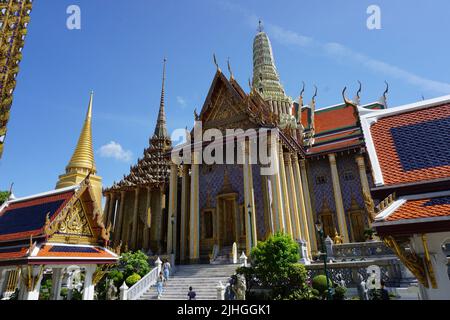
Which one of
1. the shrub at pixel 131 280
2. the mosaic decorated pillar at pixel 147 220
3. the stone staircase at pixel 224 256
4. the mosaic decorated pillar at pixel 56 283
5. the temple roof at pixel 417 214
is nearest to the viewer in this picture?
the temple roof at pixel 417 214

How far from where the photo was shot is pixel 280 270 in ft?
32.6

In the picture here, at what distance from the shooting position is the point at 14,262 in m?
8.63

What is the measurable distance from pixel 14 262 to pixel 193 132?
1155 cm

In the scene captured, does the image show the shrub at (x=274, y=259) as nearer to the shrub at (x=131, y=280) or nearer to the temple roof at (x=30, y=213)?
the shrub at (x=131, y=280)

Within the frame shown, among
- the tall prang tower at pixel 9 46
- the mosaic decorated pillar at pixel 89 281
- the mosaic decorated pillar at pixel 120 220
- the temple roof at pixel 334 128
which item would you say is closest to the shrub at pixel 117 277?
the mosaic decorated pillar at pixel 89 281

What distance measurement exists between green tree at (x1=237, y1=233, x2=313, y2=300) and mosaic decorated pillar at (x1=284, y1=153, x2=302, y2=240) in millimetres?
4723

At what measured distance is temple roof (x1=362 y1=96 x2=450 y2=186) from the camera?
5637mm

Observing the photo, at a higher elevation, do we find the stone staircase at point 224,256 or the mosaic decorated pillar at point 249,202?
the mosaic decorated pillar at point 249,202

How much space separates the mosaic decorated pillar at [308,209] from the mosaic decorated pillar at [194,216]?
6.15 metres

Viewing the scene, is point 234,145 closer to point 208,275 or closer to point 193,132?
point 193,132

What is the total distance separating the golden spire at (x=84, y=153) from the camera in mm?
31422

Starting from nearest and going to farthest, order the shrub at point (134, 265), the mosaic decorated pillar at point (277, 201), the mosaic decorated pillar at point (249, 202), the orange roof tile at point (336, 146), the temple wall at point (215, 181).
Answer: the shrub at point (134, 265) → the mosaic decorated pillar at point (277, 201) → the mosaic decorated pillar at point (249, 202) → the temple wall at point (215, 181) → the orange roof tile at point (336, 146)

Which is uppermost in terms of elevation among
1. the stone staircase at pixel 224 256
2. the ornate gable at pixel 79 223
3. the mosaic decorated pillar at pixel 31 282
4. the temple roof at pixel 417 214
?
the ornate gable at pixel 79 223
